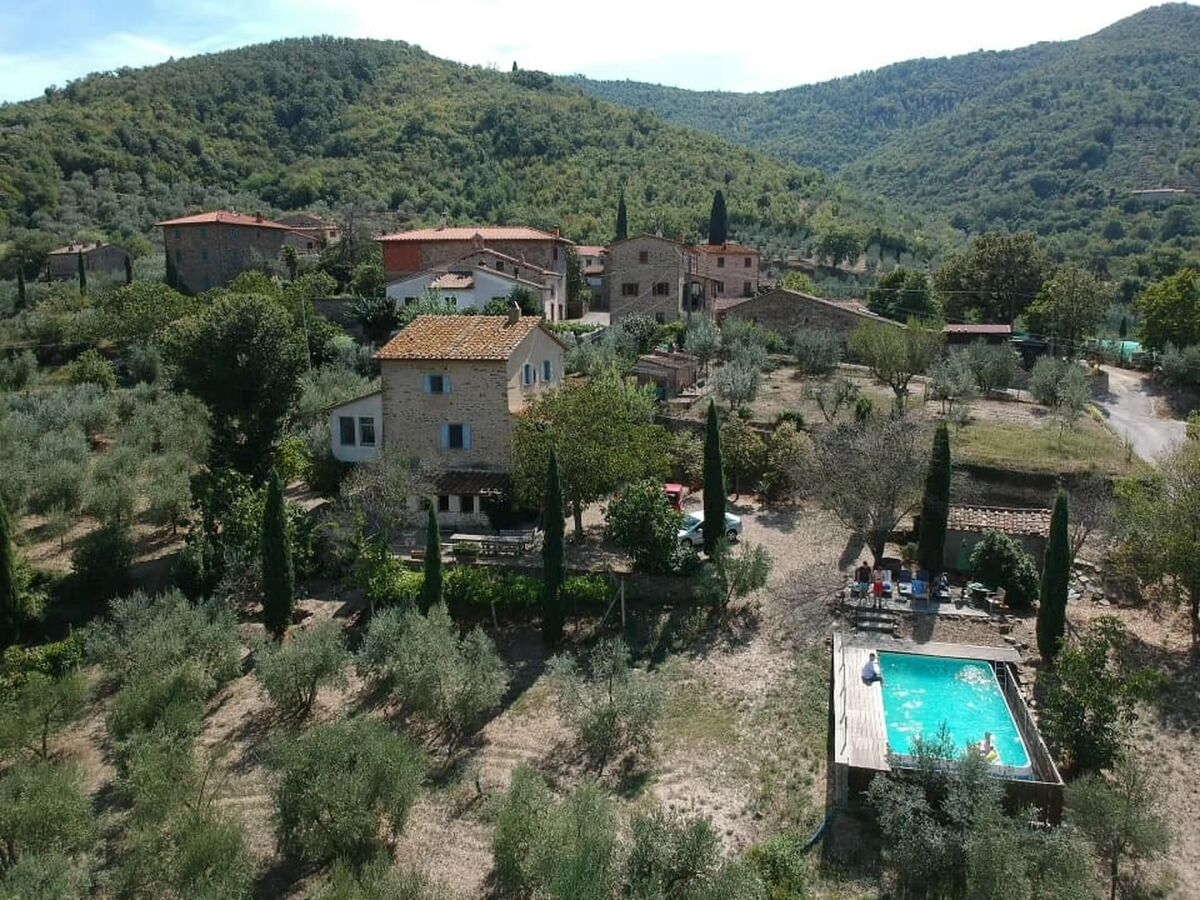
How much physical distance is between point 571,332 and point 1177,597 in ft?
111

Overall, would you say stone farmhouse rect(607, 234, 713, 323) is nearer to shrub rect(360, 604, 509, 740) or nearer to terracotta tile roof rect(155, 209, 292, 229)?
terracotta tile roof rect(155, 209, 292, 229)

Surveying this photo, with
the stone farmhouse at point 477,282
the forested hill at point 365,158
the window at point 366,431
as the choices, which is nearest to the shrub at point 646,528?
the window at point 366,431

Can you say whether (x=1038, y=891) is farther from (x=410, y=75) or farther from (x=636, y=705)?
(x=410, y=75)

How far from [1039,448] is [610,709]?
2228 cm

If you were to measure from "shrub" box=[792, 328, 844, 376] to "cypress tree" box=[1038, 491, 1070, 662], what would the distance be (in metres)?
25.1

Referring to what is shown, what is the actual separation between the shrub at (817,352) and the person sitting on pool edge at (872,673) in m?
27.1

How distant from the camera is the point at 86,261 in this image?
7125 centimetres

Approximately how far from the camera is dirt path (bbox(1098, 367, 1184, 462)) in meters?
36.5

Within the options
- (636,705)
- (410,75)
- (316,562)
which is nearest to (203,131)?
(410,75)

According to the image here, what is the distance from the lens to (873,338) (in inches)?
1582

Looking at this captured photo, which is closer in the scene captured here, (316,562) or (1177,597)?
(1177,597)

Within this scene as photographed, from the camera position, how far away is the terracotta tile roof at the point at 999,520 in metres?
25.6

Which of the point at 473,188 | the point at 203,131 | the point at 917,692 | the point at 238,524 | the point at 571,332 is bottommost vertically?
the point at 917,692

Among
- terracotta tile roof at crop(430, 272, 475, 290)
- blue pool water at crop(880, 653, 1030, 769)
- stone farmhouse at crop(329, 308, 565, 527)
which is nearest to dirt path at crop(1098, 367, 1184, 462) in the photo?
blue pool water at crop(880, 653, 1030, 769)
